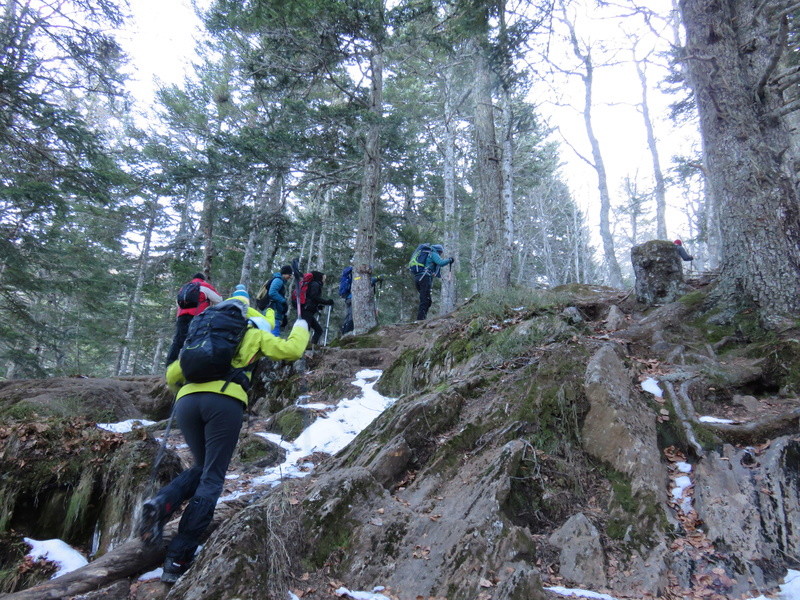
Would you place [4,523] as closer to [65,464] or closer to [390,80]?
[65,464]

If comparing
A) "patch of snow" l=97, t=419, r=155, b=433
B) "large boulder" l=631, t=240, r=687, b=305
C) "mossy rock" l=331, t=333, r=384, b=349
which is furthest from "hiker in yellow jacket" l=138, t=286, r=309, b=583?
"mossy rock" l=331, t=333, r=384, b=349

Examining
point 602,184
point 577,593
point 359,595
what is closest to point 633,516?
point 577,593

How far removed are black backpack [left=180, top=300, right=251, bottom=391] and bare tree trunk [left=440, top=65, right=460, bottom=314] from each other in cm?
1009

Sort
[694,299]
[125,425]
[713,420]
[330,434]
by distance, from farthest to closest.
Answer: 1. [125,425]
2. [330,434]
3. [694,299]
4. [713,420]

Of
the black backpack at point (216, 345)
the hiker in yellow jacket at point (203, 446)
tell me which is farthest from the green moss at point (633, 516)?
the black backpack at point (216, 345)

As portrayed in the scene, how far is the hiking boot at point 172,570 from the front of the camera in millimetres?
3096

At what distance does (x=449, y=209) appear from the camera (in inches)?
651

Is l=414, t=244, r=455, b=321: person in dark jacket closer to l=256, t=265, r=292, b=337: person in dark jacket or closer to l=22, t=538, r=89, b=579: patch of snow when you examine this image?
l=256, t=265, r=292, b=337: person in dark jacket

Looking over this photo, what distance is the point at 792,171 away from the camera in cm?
653

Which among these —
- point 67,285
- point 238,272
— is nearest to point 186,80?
point 238,272

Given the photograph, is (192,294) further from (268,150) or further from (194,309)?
(268,150)

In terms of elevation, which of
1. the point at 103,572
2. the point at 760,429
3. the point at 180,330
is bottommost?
the point at 103,572

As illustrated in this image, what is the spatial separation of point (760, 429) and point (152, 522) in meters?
4.95

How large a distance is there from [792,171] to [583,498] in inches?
240
